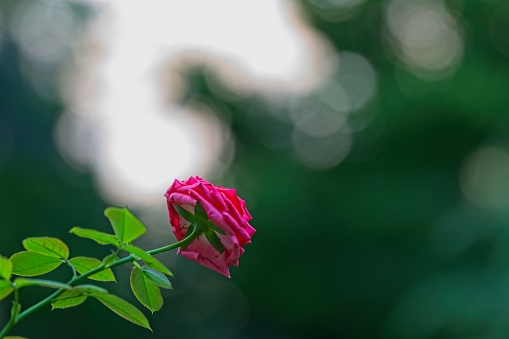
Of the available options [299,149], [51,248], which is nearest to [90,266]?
[51,248]

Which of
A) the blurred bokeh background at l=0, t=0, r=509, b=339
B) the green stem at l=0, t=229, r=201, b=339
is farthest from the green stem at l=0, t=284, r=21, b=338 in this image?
the blurred bokeh background at l=0, t=0, r=509, b=339

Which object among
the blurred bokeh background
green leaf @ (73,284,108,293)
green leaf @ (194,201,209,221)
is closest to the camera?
green leaf @ (73,284,108,293)

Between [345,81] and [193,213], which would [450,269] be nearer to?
[345,81]

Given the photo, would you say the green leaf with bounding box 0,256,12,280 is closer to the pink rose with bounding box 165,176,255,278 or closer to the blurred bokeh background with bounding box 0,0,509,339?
the pink rose with bounding box 165,176,255,278

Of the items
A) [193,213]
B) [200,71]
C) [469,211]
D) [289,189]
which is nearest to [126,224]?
[193,213]

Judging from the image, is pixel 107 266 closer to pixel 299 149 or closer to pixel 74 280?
pixel 74 280

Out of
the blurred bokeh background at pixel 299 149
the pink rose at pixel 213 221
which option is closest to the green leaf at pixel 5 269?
the pink rose at pixel 213 221
